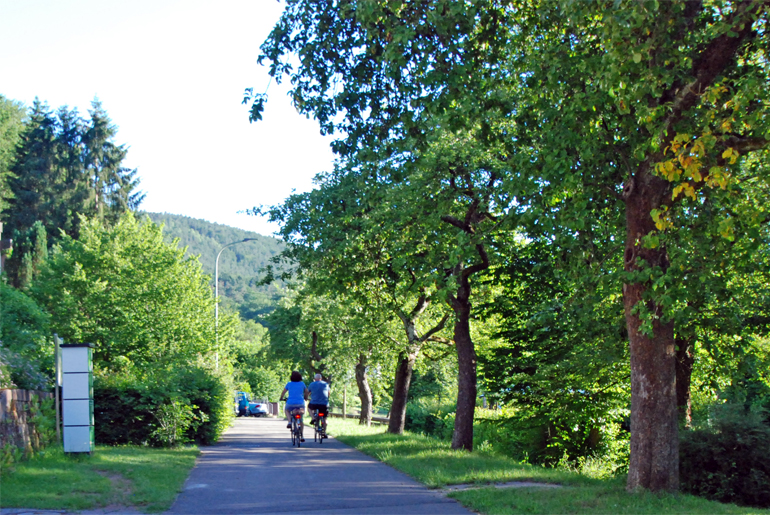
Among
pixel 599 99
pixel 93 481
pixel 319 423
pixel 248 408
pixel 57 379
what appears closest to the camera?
pixel 599 99

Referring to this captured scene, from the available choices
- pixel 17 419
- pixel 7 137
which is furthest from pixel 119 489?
pixel 7 137

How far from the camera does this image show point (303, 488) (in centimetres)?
1005

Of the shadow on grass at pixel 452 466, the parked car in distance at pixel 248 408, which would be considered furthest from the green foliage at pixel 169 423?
the parked car in distance at pixel 248 408

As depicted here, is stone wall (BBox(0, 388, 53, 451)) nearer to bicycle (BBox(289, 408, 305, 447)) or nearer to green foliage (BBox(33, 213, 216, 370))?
bicycle (BBox(289, 408, 305, 447))

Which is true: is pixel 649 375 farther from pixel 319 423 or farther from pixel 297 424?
pixel 319 423

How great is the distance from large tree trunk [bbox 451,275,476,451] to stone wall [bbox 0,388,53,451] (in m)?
8.97

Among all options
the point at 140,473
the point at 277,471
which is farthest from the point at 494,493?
the point at 140,473

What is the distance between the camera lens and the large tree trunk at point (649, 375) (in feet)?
30.2

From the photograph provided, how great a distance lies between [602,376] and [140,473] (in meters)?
10.4

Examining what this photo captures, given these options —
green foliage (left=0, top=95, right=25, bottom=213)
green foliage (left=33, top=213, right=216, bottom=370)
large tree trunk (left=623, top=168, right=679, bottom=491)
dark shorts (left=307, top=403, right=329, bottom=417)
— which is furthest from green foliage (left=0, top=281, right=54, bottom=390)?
green foliage (left=0, top=95, right=25, bottom=213)

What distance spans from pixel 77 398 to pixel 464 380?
843 cm

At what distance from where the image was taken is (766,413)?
479 inches

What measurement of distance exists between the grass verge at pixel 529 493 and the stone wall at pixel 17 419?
619cm

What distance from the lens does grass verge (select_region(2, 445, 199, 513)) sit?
8295 millimetres
